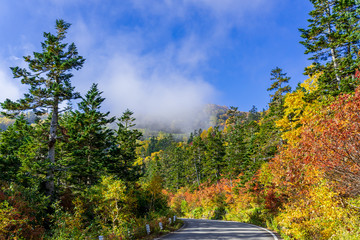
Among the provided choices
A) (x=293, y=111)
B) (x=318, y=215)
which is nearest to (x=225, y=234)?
(x=318, y=215)

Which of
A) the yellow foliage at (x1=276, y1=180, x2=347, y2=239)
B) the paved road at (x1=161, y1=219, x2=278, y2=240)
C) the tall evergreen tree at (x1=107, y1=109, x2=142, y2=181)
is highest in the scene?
the tall evergreen tree at (x1=107, y1=109, x2=142, y2=181)

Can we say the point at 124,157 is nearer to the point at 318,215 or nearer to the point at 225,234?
the point at 225,234

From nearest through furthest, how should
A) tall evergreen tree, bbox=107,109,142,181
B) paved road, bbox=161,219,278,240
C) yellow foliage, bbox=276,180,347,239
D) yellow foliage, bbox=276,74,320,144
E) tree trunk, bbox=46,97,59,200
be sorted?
yellow foliage, bbox=276,180,347,239 < paved road, bbox=161,219,278,240 < tree trunk, bbox=46,97,59,200 < yellow foliage, bbox=276,74,320,144 < tall evergreen tree, bbox=107,109,142,181

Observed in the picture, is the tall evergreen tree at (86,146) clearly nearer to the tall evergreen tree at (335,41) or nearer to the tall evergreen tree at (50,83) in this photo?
the tall evergreen tree at (50,83)

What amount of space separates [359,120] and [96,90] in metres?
25.4

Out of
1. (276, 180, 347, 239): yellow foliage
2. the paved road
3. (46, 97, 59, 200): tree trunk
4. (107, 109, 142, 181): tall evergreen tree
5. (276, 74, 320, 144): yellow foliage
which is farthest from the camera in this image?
(107, 109, 142, 181): tall evergreen tree

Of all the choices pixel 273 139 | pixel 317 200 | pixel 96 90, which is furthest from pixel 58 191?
pixel 273 139

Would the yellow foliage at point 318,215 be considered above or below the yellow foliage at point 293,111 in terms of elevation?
below

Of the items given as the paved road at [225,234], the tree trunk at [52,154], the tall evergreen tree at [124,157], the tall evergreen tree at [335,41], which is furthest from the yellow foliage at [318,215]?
the tall evergreen tree at [124,157]

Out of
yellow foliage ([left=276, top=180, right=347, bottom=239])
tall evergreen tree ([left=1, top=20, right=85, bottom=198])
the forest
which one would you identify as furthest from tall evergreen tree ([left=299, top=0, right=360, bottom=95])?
tall evergreen tree ([left=1, top=20, right=85, bottom=198])

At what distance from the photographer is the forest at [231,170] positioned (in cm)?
775

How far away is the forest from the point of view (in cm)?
775

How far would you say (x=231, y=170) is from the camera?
37.8 m

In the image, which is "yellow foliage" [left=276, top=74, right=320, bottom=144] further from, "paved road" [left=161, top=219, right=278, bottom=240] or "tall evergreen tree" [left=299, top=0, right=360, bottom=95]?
"paved road" [left=161, top=219, right=278, bottom=240]
